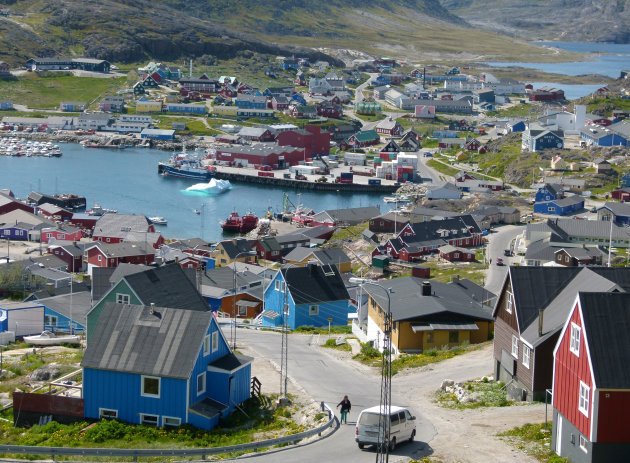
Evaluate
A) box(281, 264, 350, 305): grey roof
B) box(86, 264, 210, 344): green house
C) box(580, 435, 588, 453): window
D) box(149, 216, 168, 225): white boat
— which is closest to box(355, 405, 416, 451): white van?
box(580, 435, 588, 453): window

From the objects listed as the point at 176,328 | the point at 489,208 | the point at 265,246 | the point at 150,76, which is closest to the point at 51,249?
the point at 265,246

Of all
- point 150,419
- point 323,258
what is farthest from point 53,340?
point 323,258

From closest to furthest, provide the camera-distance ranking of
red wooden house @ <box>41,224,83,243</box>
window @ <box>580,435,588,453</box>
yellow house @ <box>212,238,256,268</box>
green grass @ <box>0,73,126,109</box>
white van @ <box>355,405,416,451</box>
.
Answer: window @ <box>580,435,588,453</box> < white van @ <box>355,405,416,451</box> < yellow house @ <box>212,238,256,268</box> < red wooden house @ <box>41,224,83,243</box> < green grass @ <box>0,73,126,109</box>

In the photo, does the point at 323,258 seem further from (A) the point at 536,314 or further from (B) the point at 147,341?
(B) the point at 147,341

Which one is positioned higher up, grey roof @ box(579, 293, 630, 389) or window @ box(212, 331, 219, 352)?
grey roof @ box(579, 293, 630, 389)

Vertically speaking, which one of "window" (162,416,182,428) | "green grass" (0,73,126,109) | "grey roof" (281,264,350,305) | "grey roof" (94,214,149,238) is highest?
"green grass" (0,73,126,109)

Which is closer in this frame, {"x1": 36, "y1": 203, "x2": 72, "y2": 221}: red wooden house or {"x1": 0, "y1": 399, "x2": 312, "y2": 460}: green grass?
{"x1": 0, "y1": 399, "x2": 312, "y2": 460}: green grass

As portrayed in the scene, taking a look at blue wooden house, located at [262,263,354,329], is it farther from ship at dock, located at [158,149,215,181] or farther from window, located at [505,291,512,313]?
ship at dock, located at [158,149,215,181]

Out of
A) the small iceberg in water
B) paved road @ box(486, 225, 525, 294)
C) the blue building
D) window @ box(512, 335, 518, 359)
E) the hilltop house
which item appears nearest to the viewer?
the hilltop house
